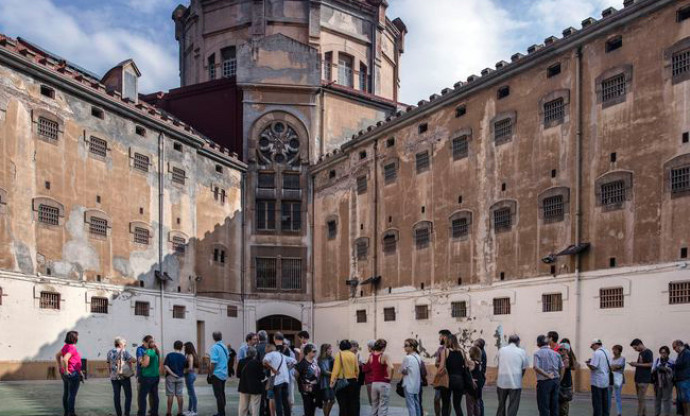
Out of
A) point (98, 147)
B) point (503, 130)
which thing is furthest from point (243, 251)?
point (503, 130)

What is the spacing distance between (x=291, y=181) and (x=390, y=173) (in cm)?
854

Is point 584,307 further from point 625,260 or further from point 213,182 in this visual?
point 213,182

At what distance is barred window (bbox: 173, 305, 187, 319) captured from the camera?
37188mm

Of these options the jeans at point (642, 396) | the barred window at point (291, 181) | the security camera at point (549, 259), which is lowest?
the jeans at point (642, 396)

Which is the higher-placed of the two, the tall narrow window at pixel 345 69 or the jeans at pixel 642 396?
the tall narrow window at pixel 345 69

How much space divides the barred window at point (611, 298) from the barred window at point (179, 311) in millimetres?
20122

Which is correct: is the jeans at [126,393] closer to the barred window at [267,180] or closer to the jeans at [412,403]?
the jeans at [412,403]

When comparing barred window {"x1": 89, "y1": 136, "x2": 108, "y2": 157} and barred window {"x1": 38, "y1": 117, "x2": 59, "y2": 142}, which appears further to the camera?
barred window {"x1": 89, "y1": 136, "x2": 108, "y2": 157}

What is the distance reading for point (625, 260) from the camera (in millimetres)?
25141

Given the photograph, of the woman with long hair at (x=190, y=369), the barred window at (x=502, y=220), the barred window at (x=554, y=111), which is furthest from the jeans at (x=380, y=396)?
the barred window at (x=554, y=111)

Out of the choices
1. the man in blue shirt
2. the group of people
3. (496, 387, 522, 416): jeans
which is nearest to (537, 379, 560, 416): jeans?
the group of people

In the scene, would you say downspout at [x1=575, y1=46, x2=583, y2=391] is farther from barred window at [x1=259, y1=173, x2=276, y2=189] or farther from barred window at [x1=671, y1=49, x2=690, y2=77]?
barred window at [x1=259, y1=173, x2=276, y2=189]

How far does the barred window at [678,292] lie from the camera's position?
23.0 m

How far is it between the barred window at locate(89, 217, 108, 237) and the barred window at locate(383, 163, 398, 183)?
1304cm
